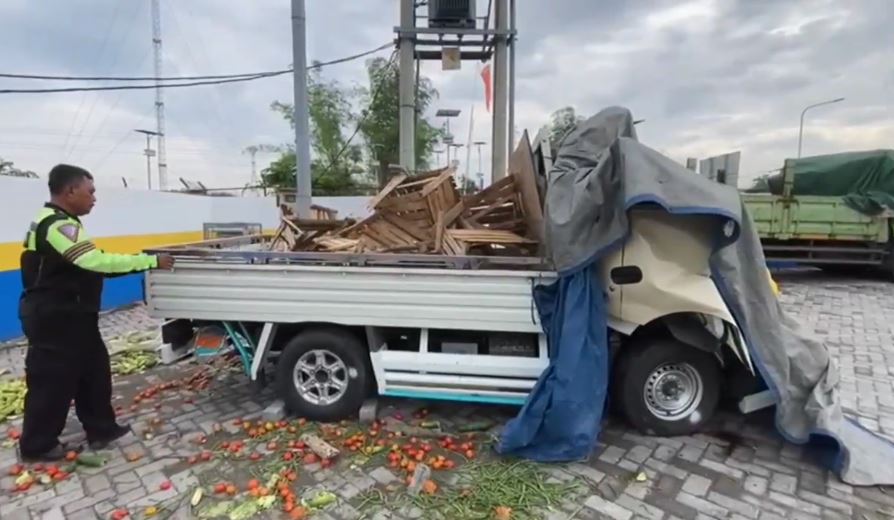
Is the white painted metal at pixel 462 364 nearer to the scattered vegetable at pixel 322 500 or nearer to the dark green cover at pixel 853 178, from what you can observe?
the scattered vegetable at pixel 322 500

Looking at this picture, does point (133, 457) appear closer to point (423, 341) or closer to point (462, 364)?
point (423, 341)

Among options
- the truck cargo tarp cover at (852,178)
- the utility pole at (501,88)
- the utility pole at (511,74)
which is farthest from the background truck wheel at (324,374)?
the truck cargo tarp cover at (852,178)

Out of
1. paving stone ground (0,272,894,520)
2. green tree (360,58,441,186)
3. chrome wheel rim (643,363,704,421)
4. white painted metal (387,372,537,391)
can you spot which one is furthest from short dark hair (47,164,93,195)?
green tree (360,58,441,186)

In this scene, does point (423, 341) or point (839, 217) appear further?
point (839, 217)

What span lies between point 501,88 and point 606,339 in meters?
9.48

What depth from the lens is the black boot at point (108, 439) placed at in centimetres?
341

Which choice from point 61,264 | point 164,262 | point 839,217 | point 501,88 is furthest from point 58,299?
point 839,217

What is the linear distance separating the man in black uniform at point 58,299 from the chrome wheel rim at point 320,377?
4.05ft

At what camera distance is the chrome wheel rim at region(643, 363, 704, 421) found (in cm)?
348

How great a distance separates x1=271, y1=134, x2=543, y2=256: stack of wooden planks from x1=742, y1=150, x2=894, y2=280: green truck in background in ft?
25.7

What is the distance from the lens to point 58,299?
3.13 m

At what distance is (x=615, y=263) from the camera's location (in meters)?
3.22

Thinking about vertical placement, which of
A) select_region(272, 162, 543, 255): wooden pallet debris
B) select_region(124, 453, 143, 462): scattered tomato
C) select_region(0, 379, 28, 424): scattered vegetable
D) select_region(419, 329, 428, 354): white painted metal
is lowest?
select_region(124, 453, 143, 462): scattered tomato

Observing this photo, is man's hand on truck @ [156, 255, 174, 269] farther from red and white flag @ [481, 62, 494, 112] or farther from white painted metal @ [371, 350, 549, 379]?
red and white flag @ [481, 62, 494, 112]
